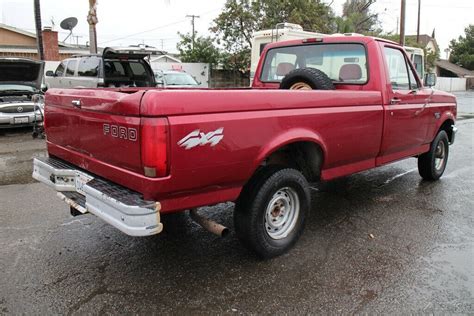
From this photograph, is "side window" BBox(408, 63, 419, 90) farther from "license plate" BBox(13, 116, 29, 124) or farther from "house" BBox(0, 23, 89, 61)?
"house" BBox(0, 23, 89, 61)

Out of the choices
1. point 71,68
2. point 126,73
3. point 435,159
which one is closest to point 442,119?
point 435,159

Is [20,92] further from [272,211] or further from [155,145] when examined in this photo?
[155,145]

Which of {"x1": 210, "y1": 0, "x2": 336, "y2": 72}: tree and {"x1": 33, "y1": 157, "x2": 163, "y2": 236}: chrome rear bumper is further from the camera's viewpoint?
{"x1": 210, "y1": 0, "x2": 336, "y2": 72}: tree

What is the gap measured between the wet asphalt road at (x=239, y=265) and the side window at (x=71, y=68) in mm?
8421

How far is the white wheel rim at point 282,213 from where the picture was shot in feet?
12.5

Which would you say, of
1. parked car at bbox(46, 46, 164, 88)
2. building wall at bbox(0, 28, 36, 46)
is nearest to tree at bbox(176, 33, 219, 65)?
building wall at bbox(0, 28, 36, 46)

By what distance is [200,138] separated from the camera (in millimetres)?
3000

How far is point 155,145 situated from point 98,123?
2.42 feet

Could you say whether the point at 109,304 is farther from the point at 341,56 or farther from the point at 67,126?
the point at 341,56

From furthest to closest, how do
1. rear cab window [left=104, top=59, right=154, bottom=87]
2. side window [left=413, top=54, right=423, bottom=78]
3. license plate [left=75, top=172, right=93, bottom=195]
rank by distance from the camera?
side window [left=413, top=54, right=423, bottom=78] < rear cab window [left=104, top=59, right=154, bottom=87] < license plate [left=75, top=172, right=93, bottom=195]

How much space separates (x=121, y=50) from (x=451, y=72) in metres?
54.4

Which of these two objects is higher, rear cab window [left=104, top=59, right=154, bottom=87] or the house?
the house

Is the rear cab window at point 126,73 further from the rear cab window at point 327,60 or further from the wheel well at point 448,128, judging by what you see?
the wheel well at point 448,128

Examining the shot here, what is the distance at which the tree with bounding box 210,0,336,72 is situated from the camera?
949 inches
